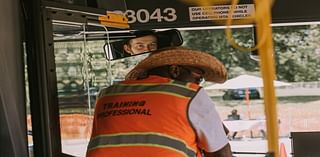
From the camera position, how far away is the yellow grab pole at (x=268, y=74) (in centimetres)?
90

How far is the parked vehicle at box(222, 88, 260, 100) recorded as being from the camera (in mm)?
4422

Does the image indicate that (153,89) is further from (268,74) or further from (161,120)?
(268,74)

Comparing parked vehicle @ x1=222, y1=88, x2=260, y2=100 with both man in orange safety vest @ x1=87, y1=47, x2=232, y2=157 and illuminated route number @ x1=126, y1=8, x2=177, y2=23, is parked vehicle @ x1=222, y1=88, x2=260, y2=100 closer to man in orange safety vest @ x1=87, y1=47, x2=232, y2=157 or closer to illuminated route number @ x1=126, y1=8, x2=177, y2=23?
illuminated route number @ x1=126, y1=8, x2=177, y2=23

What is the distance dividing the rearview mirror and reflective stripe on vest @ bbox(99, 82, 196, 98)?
79 centimetres

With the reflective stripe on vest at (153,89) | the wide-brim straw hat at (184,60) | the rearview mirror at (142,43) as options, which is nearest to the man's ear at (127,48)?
the rearview mirror at (142,43)

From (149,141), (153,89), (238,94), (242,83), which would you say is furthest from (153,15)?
(149,141)

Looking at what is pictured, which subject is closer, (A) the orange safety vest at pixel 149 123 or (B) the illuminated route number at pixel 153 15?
(A) the orange safety vest at pixel 149 123

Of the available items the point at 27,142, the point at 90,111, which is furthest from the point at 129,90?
the point at 90,111

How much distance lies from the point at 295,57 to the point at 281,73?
173mm

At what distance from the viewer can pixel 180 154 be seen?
164 cm

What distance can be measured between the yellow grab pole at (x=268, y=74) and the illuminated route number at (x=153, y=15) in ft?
8.78

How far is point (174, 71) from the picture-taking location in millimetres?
1868

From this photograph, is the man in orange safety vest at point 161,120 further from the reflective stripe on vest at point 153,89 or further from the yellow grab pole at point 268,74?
the yellow grab pole at point 268,74

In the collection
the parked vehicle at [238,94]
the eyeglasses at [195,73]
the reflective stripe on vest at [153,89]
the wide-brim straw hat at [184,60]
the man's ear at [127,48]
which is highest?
the man's ear at [127,48]
